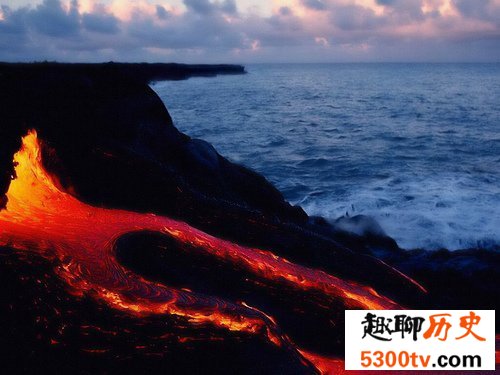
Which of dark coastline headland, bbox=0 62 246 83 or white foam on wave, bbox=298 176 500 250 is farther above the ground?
dark coastline headland, bbox=0 62 246 83

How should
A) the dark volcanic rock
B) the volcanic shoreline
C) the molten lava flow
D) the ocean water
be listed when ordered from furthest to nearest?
the ocean water < the dark volcanic rock < the molten lava flow < the volcanic shoreline

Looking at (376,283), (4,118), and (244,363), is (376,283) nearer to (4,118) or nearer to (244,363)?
(244,363)

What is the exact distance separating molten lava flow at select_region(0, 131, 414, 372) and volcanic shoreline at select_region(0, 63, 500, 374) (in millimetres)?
20

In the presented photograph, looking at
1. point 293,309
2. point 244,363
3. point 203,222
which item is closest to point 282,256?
point 293,309

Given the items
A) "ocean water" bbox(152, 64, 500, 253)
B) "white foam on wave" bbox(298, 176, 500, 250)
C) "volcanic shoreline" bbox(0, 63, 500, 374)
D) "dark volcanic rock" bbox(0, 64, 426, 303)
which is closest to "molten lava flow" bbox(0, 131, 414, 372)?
"volcanic shoreline" bbox(0, 63, 500, 374)

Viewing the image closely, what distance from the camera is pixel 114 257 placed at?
5.03 meters

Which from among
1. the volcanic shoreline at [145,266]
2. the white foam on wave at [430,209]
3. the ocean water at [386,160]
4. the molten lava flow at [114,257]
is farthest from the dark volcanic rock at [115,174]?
the ocean water at [386,160]

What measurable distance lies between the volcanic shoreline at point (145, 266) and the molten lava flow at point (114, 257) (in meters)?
0.02

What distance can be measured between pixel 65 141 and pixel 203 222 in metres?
2.73

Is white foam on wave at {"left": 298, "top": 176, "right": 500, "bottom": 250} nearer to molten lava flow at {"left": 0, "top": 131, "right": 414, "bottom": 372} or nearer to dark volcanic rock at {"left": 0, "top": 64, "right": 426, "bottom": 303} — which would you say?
dark volcanic rock at {"left": 0, "top": 64, "right": 426, "bottom": 303}

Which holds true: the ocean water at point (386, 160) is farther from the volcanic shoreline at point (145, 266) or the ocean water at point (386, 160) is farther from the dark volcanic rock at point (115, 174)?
the dark volcanic rock at point (115, 174)

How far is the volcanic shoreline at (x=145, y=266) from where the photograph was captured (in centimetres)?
393

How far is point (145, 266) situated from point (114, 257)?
45 centimetres

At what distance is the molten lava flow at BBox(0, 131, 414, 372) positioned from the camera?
14.3 ft
